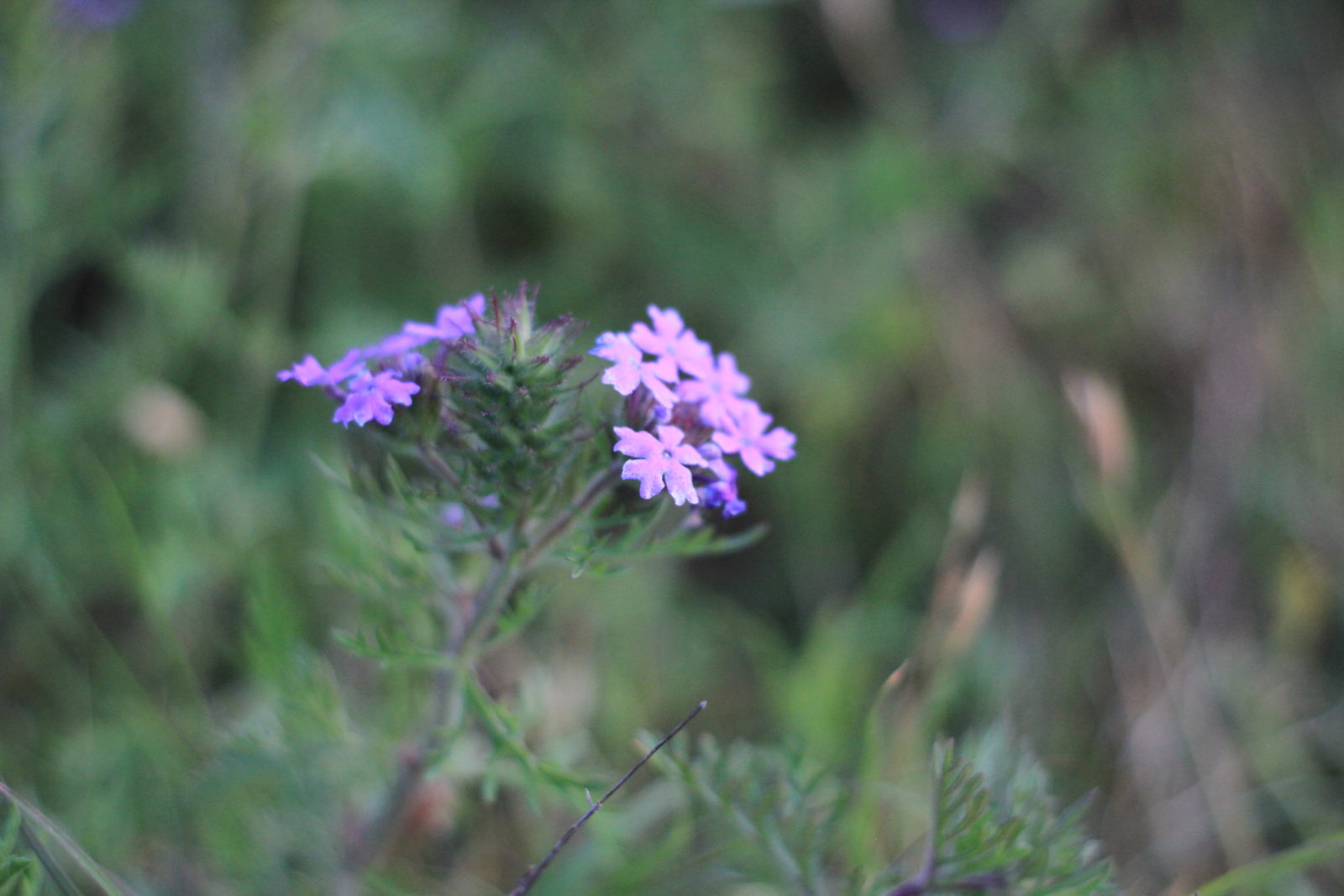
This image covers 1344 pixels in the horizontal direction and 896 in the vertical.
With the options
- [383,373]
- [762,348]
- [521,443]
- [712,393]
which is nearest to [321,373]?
[383,373]

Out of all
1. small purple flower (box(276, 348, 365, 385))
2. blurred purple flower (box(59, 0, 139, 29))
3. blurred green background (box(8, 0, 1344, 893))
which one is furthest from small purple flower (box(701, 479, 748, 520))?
blurred purple flower (box(59, 0, 139, 29))

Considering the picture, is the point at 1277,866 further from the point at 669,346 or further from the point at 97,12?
the point at 97,12

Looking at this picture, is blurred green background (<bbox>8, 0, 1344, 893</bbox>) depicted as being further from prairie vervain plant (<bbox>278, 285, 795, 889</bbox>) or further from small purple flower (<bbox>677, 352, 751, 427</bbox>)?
small purple flower (<bbox>677, 352, 751, 427</bbox>)

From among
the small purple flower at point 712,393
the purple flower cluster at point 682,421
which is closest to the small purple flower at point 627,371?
the purple flower cluster at point 682,421

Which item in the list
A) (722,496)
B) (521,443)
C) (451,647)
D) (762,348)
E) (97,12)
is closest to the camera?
(521,443)

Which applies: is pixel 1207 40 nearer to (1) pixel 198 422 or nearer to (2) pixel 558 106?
(2) pixel 558 106

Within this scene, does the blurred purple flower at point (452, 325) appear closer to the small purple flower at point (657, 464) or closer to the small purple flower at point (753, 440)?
the small purple flower at point (657, 464)

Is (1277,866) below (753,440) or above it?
below
